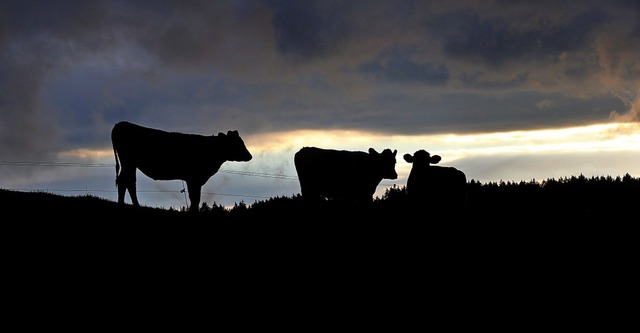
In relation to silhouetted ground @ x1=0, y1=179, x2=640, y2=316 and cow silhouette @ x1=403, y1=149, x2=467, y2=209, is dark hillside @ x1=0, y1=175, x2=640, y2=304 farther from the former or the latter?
cow silhouette @ x1=403, y1=149, x2=467, y2=209

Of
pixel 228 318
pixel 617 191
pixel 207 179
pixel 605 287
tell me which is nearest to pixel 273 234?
pixel 228 318

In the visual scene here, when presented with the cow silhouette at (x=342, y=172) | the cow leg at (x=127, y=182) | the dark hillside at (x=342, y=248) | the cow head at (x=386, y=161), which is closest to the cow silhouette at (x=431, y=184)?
the dark hillside at (x=342, y=248)

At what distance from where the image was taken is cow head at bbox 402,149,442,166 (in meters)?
15.8

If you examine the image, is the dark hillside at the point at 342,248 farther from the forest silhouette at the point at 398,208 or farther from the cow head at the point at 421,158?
the cow head at the point at 421,158

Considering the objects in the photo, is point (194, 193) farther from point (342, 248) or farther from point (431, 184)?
point (342, 248)

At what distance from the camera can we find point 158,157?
805 inches

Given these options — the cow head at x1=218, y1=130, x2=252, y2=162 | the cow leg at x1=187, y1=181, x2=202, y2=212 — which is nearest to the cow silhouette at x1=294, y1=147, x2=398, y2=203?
the cow head at x1=218, y1=130, x2=252, y2=162

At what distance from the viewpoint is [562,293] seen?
9578 mm

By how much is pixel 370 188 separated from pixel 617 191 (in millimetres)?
7465

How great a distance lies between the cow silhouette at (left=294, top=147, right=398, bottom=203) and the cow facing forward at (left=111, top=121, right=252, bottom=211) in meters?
3.21

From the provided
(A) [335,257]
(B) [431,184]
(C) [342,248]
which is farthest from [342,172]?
(A) [335,257]

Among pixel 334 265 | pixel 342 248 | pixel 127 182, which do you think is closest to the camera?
pixel 334 265

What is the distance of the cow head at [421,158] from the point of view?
1583 centimetres

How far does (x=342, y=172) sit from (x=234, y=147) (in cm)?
423
